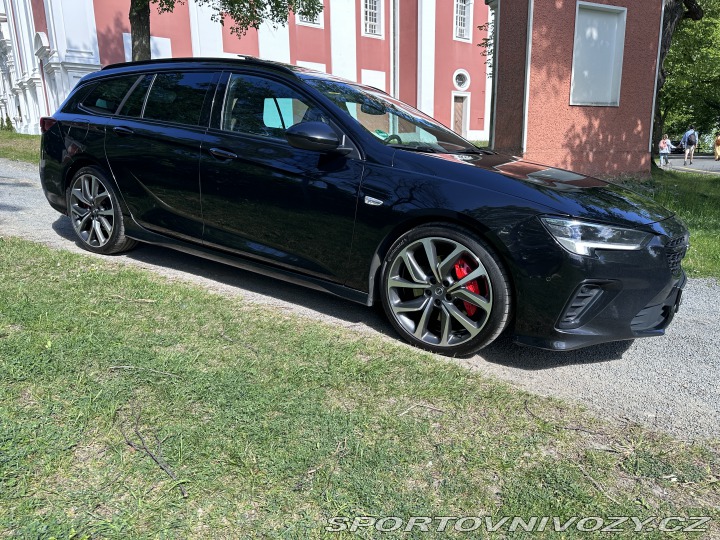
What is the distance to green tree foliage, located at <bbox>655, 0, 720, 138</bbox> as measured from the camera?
2370 cm

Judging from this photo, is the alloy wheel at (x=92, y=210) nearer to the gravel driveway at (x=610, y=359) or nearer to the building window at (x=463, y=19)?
the gravel driveway at (x=610, y=359)

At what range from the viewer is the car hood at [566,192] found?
3.11 meters

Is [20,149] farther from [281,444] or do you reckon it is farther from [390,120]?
[281,444]

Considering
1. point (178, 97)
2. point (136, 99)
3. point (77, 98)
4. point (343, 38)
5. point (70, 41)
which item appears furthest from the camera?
point (343, 38)

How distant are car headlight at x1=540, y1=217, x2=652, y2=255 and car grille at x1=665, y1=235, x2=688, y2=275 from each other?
0.80 feet

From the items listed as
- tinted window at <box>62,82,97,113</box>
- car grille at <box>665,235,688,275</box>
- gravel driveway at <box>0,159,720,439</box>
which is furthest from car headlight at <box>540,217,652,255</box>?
tinted window at <box>62,82,97,113</box>

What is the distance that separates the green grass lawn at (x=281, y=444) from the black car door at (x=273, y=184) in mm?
632

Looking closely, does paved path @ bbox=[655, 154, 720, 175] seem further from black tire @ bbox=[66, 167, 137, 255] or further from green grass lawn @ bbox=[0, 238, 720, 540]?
green grass lawn @ bbox=[0, 238, 720, 540]

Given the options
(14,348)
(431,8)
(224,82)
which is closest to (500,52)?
(224,82)

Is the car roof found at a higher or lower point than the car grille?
higher

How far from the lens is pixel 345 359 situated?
320 centimetres

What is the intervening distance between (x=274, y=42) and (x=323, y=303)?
26.5 meters

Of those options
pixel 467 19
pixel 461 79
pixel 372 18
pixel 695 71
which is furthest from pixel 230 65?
pixel 467 19

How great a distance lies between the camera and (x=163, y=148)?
4.33 metres
